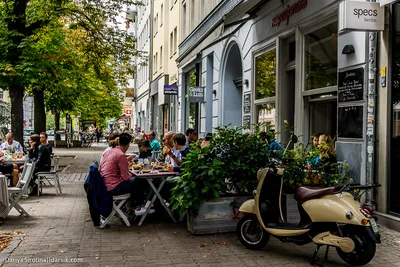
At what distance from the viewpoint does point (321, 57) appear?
9844mm

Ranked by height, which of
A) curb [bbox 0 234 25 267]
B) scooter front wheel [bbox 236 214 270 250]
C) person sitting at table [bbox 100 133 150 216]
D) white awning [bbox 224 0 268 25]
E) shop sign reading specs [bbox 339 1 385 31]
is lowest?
curb [bbox 0 234 25 267]

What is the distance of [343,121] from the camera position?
8.31 meters

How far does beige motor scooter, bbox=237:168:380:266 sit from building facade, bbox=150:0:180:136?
59.8ft

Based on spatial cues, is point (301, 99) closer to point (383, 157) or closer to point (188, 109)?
point (383, 157)

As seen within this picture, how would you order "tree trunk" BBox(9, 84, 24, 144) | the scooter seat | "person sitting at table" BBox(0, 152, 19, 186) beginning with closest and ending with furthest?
the scooter seat → "person sitting at table" BBox(0, 152, 19, 186) → "tree trunk" BBox(9, 84, 24, 144)

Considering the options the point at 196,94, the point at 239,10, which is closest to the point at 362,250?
the point at 239,10

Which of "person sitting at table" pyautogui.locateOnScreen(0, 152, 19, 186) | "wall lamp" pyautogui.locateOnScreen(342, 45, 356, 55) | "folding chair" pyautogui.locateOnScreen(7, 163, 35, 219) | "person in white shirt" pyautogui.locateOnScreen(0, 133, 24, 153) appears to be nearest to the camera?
"wall lamp" pyautogui.locateOnScreen(342, 45, 356, 55)

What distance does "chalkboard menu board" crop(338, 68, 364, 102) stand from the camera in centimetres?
778

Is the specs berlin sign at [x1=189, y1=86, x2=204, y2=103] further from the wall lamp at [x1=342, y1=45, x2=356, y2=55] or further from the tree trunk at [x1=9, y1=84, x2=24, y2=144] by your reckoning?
the wall lamp at [x1=342, y1=45, x2=356, y2=55]

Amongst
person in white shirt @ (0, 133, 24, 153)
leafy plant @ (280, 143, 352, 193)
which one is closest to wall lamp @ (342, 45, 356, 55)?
leafy plant @ (280, 143, 352, 193)

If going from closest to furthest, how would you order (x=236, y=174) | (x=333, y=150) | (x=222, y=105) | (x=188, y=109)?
1. (x=236, y=174)
2. (x=333, y=150)
3. (x=222, y=105)
4. (x=188, y=109)

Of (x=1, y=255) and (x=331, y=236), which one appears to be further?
(x=1, y=255)

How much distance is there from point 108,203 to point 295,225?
10.1 ft

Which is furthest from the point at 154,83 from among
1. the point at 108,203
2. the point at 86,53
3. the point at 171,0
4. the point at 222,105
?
the point at 108,203
